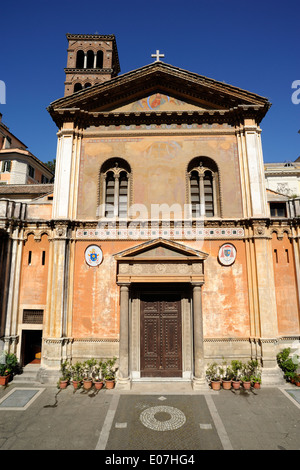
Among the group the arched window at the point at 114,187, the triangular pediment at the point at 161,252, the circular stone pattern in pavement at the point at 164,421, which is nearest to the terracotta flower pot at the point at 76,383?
the circular stone pattern in pavement at the point at 164,421

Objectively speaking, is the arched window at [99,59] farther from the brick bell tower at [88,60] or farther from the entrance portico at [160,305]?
the entrance portico at [160,305]

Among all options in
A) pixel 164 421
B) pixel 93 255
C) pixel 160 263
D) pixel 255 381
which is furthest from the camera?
pixel 93 255

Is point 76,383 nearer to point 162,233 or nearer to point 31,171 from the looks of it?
point 162,233

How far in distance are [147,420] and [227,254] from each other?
8103 millimetres

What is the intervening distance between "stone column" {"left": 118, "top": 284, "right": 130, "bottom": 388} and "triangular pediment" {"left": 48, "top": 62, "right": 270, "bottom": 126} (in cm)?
989

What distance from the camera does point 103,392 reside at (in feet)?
40.4

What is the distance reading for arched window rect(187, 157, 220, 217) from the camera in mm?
15262

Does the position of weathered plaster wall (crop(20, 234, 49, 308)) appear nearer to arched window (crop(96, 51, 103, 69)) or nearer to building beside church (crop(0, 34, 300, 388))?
building beside church (crop(0, 34, 300, 388))

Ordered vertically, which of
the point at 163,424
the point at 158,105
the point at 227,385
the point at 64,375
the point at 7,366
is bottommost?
the point at 163,424

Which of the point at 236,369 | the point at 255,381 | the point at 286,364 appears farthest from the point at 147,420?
the point at 286,364

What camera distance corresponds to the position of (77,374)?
13023 millimetres

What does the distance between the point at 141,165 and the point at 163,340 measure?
9.13 metres

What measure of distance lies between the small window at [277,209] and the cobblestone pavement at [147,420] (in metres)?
8.59
